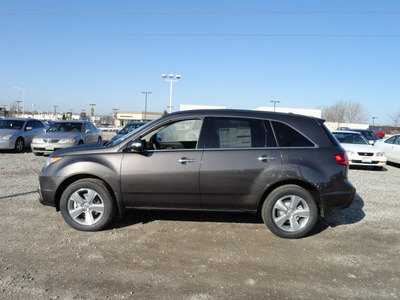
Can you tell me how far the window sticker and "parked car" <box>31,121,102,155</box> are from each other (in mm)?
9229

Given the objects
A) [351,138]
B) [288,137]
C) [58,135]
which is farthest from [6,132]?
[351,138]

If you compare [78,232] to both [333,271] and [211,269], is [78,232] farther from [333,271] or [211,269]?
[333,271]

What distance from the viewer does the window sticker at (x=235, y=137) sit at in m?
4.47

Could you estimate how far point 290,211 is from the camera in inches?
173

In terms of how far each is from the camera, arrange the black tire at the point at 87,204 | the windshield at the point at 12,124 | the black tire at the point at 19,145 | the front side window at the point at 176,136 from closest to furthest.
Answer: the black tire at the point at 87,204 → the front side window at the point at 176,136 → the black tire at the point at 19,145 → the windshield at the point at 12,124

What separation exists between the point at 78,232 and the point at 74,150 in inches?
47.3

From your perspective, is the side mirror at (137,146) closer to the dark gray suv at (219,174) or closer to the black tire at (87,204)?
the dark gray suv at (219,174)

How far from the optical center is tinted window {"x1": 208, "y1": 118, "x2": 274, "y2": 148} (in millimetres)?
4477

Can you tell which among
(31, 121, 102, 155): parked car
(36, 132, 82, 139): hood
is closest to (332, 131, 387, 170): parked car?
(31, 121, 102, 155): parked car

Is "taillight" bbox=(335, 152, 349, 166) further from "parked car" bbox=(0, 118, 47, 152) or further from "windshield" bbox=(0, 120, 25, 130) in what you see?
"windshield" bbox=(0, 120, 25, 130)

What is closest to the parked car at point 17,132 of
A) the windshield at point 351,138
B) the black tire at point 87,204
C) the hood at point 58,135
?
the hood at point 58,135

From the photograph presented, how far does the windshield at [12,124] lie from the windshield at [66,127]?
7.70 feet

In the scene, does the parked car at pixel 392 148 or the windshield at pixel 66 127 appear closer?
the parked car at pixel 392 148

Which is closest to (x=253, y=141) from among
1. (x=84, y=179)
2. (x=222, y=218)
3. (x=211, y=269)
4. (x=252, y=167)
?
(x=252, y=167)
